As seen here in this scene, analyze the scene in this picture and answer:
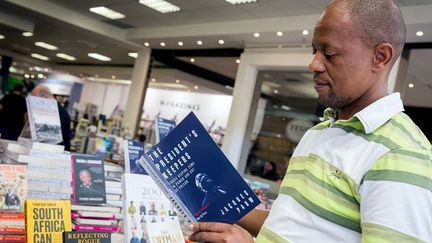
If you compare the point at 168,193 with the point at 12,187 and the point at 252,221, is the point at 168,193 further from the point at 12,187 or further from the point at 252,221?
the point at 12,187

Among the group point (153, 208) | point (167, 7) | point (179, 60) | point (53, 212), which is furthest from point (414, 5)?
point (179, 60)

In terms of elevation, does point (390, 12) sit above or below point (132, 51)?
below

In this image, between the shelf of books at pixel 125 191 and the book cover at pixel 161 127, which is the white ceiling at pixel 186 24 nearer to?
the book cover at pixel 161 127

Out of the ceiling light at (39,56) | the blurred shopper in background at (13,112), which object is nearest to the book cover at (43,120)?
the blurred shopper in background at (13,112)

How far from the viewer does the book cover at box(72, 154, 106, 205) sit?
2.08m

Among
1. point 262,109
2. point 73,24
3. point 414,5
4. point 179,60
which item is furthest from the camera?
point 179,60

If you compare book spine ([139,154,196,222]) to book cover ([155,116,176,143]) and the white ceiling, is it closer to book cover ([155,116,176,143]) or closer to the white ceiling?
book cover ([155,116,176,143])

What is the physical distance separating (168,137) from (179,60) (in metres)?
10.7

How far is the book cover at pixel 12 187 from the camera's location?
1.76m

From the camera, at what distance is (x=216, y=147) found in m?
0.96

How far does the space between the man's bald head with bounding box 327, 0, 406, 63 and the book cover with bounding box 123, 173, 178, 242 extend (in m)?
1.15

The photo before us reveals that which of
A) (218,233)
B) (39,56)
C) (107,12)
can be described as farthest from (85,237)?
(39,56)

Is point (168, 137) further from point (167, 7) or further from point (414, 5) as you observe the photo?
point (167, 7)

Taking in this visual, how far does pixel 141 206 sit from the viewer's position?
67.2 inches
